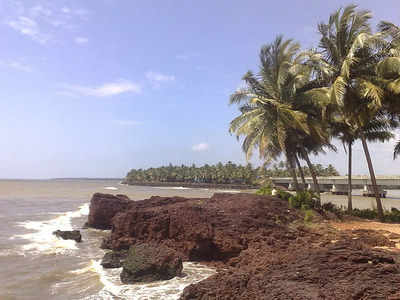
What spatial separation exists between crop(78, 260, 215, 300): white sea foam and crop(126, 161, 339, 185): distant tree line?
3272 inches

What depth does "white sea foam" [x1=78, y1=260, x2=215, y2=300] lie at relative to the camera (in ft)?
23.4

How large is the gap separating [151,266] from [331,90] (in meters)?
9.65

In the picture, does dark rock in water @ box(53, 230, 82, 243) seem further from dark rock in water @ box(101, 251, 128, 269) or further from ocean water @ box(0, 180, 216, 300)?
dark rock in water @ box(101, 251, 128, 269)

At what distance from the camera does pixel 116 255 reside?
34.1 feet

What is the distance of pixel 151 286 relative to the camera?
25.4ft

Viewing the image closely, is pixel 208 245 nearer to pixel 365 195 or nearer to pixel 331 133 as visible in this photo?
pixel 331 133

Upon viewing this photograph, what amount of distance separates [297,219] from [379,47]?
26.7ft

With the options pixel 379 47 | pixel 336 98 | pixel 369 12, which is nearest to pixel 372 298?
pixel 336 98

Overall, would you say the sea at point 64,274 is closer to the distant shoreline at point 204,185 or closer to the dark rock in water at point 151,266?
the dark rock in water at point 151,266

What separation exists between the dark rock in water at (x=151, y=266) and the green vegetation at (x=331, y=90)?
7969mm

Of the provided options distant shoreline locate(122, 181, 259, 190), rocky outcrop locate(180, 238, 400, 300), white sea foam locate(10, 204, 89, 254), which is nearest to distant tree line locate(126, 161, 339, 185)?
distant shoreline locate(122, 181, 259, 190)

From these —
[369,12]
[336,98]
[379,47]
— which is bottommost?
[336,98]

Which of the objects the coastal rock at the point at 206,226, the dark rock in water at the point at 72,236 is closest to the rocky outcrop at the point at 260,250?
the coastal rock at the point at 206,226

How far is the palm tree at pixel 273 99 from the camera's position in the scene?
49.4 feet
